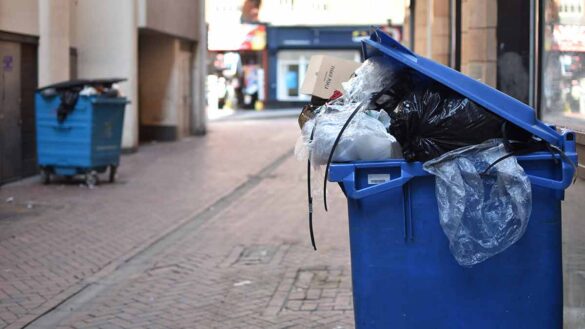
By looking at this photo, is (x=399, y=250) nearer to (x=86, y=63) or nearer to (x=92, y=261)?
(x=92, y=261)

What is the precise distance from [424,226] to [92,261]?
16.4 feet

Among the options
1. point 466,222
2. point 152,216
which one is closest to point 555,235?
point 466,222

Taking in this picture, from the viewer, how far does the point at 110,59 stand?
18.1 meters

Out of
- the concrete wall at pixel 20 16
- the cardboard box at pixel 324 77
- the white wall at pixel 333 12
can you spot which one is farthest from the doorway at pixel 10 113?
the white wall at pixel 333 12

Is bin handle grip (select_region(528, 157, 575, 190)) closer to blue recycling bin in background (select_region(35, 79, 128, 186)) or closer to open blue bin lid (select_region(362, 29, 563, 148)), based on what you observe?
open blue bin lid (select_region(362, 29, 563, 148))

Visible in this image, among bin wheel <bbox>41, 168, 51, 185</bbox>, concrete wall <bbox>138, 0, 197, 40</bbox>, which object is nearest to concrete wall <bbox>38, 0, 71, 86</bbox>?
bin wheel <bbox>41, 168, 51, 185</bbox>

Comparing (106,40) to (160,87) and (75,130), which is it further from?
(75,130)

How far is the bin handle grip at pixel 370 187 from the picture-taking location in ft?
12.8

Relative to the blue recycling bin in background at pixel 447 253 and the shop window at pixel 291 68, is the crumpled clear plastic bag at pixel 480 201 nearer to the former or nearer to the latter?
the blue recycling bin in background at pixel 447 253

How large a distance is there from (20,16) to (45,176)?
8.28ft

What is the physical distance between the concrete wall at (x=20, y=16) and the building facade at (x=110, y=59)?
0.01 metres

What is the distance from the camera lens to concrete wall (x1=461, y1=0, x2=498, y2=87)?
885cm

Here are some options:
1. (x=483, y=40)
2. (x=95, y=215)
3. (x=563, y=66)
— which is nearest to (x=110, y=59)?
(x=95, y=215)

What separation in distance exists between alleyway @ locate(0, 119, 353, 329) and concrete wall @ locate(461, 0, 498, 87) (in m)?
2.26
